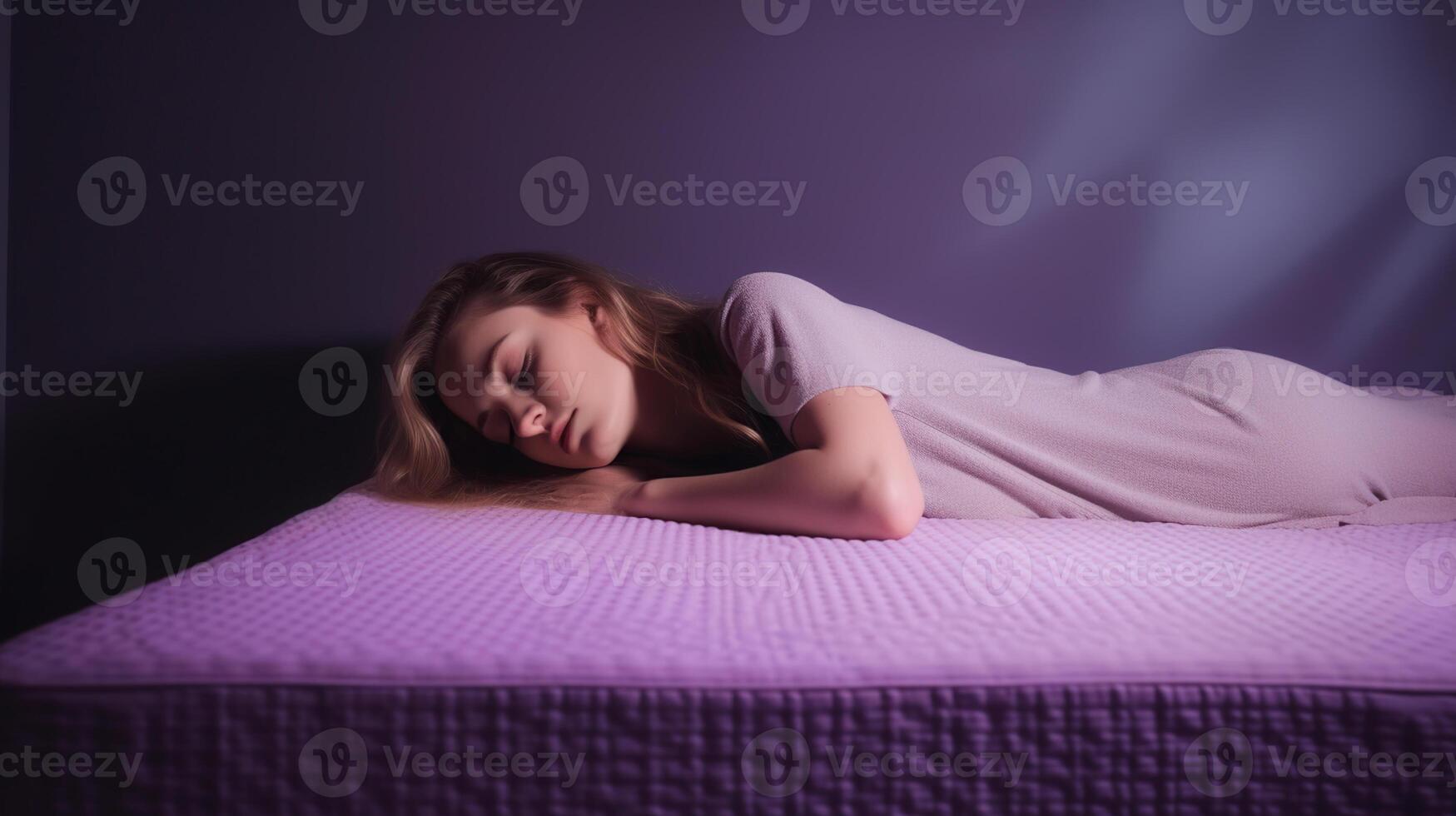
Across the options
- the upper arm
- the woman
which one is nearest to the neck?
the woman

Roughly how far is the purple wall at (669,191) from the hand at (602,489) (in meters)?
0.45

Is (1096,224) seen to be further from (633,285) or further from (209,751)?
(209,751)

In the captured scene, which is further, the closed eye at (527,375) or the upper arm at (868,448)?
the closed eye at (527,375)

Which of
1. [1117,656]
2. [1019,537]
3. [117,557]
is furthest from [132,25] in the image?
[1117,656]

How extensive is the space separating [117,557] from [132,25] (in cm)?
95

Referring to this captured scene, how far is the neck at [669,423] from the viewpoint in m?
1.16

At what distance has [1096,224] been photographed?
1504mm

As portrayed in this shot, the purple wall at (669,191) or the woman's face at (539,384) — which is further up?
the purple wall at (669,191)

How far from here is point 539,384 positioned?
1048 mm

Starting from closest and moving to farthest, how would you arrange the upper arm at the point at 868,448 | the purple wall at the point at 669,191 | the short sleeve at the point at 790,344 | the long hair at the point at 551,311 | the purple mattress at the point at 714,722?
the purple mattress at the point at 714,722, the upper arm at the point at 868,448, the short sleeve at the point at 790,344, the long hair at the point at 551,311, the purple wall at the point at 669,191

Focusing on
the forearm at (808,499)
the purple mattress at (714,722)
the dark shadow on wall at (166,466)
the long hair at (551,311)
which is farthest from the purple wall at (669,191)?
the purple mattress at (714,722)

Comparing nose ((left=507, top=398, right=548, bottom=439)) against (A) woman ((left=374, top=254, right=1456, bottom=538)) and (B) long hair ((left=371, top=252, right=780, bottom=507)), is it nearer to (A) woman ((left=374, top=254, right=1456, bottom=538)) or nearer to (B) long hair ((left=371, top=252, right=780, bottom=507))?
(A) woman ((left=374, top=254, right=1456, bottom=538))

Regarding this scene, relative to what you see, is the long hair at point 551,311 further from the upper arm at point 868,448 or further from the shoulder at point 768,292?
the upper arm at point 868,448

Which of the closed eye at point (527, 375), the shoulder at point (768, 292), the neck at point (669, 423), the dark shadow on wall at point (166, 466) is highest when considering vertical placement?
the shoulder at point (768, 292)
